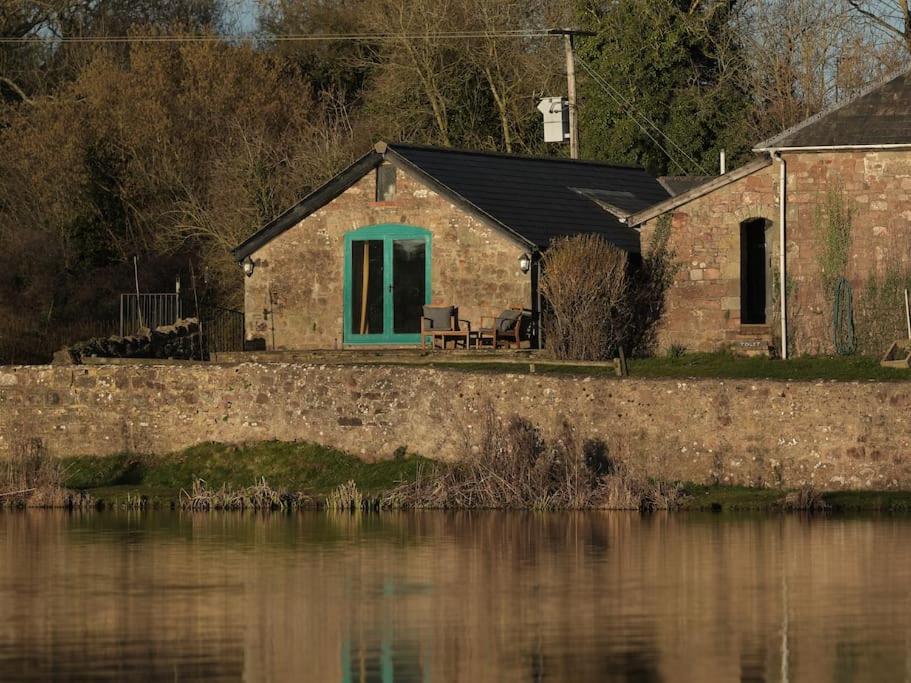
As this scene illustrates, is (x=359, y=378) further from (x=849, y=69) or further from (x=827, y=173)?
(x=849, y=69)

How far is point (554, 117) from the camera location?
49031mm

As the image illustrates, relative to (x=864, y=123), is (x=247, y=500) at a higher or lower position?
lower

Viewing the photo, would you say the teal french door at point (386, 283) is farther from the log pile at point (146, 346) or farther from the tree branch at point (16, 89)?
the tree branch at point (16, 89)

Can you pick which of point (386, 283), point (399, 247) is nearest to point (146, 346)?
point (386, 283)

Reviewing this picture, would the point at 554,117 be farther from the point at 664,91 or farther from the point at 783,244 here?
the point at 783,244

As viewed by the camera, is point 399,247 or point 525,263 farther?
point 399,247

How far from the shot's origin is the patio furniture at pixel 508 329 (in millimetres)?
36159

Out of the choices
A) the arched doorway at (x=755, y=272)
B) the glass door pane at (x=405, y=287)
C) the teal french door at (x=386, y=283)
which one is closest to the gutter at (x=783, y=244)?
the arched doorway at (x=755, y=272)

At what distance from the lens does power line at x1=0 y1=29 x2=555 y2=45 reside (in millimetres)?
54812

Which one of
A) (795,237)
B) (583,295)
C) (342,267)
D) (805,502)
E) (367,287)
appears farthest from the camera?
(342,267)

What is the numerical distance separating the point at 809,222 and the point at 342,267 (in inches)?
323

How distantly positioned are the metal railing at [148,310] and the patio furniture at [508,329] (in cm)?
857

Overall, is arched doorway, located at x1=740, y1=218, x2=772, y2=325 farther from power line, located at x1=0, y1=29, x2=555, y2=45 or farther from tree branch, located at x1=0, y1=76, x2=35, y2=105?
tree branch, located at x1=0, y1=76, x2=35, y2=105

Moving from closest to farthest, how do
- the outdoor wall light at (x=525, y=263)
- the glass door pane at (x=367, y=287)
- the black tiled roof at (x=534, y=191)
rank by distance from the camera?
the outdoor wall light at (x=525, y=263) < the black tiled roof at (x=534, y=191) < the glass door pane at (x=367, y=287)
